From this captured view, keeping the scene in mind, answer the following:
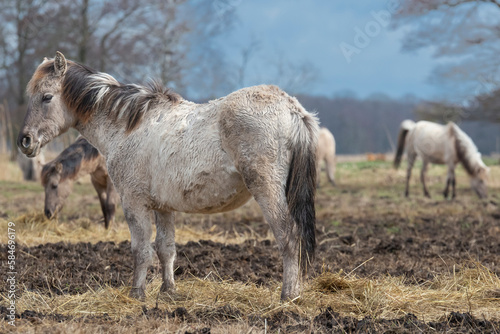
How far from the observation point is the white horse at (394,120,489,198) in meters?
13.0

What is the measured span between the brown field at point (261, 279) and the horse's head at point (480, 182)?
329 cm

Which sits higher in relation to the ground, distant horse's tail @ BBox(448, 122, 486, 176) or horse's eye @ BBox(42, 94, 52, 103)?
horse's eye @ BBox(42, 94, 52, 103)

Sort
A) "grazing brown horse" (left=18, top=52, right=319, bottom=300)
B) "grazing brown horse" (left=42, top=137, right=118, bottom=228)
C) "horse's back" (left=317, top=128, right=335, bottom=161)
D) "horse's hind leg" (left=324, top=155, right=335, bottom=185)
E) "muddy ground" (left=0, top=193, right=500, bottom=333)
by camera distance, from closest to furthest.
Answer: "muddy ground" (left=0, top=193, right=500, bottom=333), "grazing brown horse" (left=18, top=52, right=319, bottom=300), "grazing brown horse" (left=42, top=137, right=118, bottom=228), "horse's hind leg" (left=324, top=155, right=335, bottom=185), "horse's back" (left=317, top=128, right=335, bottom=161)

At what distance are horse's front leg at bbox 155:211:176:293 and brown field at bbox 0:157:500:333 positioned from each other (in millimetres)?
167

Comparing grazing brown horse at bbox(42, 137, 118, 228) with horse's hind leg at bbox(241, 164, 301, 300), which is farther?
grazing brown horse at bbox(42, 137, 118, 228)

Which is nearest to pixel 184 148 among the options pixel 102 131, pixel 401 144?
pixel 102 131

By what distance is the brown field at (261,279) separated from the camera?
3.27 m

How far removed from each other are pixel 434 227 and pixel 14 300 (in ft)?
21.2

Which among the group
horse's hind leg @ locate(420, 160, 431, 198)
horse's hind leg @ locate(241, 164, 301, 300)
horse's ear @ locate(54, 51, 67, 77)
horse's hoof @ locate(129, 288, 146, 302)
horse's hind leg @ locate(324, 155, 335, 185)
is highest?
horse's ear @ locate(54, 51, 67, 77)

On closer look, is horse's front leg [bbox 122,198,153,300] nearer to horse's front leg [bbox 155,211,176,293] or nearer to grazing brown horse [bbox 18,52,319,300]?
grazing brown horse [bbox 18,52,319,300]

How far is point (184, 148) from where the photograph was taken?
3926mm

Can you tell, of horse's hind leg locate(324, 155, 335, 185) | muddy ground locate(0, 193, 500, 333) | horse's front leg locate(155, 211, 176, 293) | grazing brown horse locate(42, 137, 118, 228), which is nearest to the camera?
muddy ground locate(0, 193, 500, 333)

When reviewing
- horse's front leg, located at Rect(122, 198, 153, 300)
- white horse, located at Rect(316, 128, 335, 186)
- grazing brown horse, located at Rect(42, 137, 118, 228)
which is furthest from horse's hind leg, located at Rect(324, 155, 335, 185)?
horse's front leg, located at Rect(122, 198, 153, 300)

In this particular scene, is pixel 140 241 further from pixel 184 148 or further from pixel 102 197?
pixel 102 197
